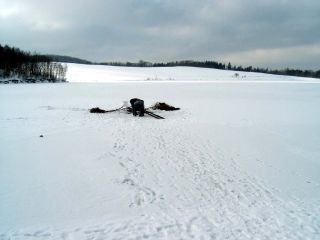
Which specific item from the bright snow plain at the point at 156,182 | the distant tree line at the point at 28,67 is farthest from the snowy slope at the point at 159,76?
the bright snow plain at the point at 156,182

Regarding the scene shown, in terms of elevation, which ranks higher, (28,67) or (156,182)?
(28,67)

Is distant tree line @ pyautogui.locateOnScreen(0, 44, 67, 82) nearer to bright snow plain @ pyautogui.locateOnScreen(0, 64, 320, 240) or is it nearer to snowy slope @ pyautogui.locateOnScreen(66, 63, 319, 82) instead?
snowy slope @ pyautogui.locateOnScreen(66, 63, 319, 82)

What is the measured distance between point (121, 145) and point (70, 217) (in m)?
5.97

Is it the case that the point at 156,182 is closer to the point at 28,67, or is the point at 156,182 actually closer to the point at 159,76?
the point at 28,67

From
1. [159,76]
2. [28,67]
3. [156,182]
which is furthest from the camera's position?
[159,76]

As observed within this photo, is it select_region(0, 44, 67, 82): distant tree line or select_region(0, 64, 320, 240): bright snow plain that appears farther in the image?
select_region(0, 44, 67, 82): distant tree line

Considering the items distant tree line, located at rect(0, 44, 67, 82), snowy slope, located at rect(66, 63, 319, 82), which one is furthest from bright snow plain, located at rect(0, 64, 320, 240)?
snowy slope, located at rect(66, 63, 319, 82)

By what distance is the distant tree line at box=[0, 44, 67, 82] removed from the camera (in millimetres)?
70000

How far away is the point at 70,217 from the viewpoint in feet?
21.7

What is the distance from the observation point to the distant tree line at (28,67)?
230ft

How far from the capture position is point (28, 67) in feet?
254

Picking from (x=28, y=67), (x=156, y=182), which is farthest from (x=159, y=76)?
(x=156, y=182)

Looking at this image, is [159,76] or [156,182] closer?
[156,182]

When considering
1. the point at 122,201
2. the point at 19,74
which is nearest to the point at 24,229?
the point at 122,201
